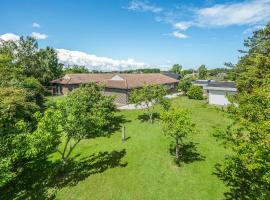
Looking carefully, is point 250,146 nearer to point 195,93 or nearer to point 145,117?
point 145,117

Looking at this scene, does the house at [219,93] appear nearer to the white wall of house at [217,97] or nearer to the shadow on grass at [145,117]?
the white wall of house at [217,97]

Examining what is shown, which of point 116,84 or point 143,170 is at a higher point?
point 116,84

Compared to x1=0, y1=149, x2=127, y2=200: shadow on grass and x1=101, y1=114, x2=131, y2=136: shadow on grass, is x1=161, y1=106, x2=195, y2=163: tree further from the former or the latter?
x1=101, y1=114, x2=131, y2=136: shadow on grass

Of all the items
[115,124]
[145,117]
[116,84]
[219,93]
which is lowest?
[115,124]

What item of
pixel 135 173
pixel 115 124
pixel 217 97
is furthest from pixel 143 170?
pixel 217 97

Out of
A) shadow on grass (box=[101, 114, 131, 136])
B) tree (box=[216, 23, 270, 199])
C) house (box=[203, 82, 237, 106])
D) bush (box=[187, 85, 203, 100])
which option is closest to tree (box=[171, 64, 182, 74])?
bush (box=[187, 85, 203, 100])

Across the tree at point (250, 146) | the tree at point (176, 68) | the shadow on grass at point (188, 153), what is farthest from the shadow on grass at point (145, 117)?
the tree at point (176, 68)

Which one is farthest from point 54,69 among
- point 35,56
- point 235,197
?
point 235,197
